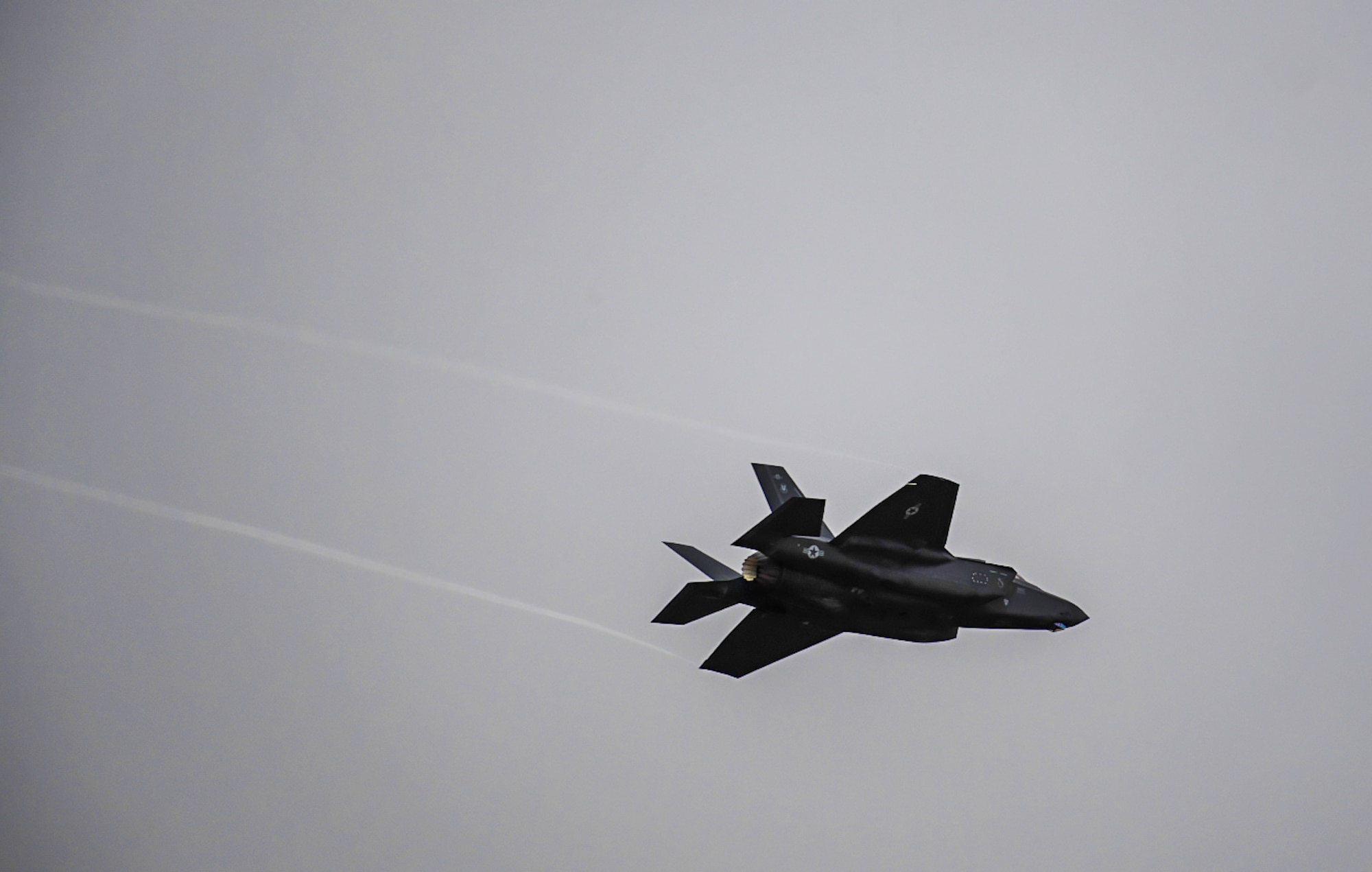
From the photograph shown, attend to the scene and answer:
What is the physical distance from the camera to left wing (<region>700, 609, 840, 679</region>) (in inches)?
777

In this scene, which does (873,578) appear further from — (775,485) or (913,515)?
(775,485)

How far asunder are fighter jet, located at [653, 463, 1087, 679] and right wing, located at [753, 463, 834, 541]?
1.64 m

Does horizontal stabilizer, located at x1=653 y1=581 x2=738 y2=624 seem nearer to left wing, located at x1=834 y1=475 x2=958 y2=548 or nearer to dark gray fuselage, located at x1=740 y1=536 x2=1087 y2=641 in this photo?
dark gray fuselage, located at x1=740 y1=536 x2=1087 y2=641

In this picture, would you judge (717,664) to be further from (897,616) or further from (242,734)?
(242,734)

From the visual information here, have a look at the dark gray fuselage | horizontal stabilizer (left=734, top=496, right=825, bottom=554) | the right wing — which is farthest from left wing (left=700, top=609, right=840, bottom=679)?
horizontal stabilizer (left=734, top=496, right=825, bottom=554)

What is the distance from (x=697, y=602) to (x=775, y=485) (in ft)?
12.3

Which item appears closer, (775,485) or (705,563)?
(705,563)

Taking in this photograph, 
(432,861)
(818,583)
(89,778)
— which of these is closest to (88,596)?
(89,778)

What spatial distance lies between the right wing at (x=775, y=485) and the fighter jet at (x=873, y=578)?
1643 mm

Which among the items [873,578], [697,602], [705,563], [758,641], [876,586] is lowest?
[758,641]

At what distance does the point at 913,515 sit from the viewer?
18.0m

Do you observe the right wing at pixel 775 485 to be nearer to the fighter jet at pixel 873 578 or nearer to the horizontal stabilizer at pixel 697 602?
the fighter jet at pixel 873 578

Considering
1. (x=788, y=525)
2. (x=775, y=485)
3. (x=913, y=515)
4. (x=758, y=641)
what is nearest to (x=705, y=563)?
(x=758, y=641)

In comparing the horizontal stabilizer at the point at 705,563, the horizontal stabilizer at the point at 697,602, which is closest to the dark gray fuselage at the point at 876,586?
the horizontal stabilizer at the point at 697,602
